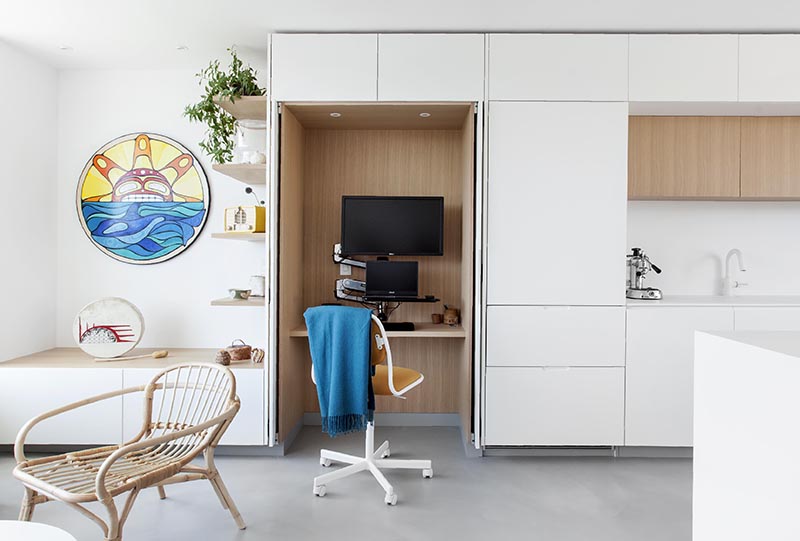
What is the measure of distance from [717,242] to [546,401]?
5.92 feet

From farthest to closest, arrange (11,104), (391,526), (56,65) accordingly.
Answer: (56,65), (11,104), (391,526)

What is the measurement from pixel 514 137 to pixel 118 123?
2.84 m

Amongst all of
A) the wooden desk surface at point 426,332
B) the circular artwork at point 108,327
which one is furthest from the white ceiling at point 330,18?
the wooden desk surface at point 426,332

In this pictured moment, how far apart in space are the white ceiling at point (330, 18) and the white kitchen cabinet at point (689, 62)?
67 mm

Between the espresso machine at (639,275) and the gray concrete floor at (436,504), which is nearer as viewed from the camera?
the gray concrete floor at (436,504)

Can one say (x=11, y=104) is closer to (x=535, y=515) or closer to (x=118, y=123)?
(x=118, y=123)

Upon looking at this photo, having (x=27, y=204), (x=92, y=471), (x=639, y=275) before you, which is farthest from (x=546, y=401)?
(x=27, y=204)

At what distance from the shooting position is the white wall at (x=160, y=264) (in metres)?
3.94

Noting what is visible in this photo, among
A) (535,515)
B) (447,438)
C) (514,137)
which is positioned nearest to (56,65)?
(514,137)

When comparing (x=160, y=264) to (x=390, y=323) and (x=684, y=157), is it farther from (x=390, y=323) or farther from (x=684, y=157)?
(x=684, y=157)

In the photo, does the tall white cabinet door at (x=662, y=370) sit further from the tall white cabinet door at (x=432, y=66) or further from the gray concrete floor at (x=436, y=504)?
the tall white cabinet door at (x=432, y=66)

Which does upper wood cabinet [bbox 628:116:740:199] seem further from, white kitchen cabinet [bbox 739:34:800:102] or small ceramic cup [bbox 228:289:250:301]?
small ceramic cup [bbox 228:289:250:301]

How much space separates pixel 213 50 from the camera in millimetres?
3605

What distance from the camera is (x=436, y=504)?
9.07 ft
